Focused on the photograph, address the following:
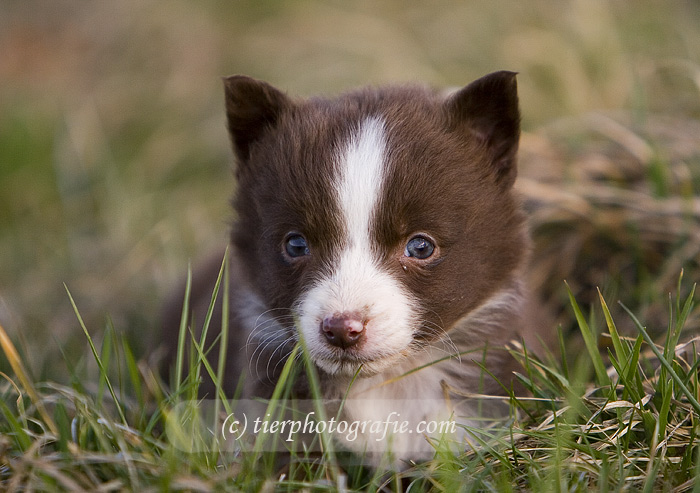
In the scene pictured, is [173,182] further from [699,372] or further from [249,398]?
[699,372]

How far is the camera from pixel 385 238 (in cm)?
287

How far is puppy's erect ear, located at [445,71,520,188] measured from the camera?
309cm

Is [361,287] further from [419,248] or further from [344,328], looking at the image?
[419,248]

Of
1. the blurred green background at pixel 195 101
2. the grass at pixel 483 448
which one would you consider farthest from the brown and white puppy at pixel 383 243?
the blurred green background at pixel 195 101

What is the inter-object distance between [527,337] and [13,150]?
17.6 feet

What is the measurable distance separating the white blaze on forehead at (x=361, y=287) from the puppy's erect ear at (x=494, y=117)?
412 mm

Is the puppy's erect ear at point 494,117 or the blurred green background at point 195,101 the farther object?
the blurred green background at point 195,101

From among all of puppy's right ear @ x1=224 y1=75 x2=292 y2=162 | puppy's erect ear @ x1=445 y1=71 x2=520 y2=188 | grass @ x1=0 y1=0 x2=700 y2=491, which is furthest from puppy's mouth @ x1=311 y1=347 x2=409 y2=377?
puppy's right ear @ x1=224 y1=75 x2=292 y2=162

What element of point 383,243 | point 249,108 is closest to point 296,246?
point 383,243

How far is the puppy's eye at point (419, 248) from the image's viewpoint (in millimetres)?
2936

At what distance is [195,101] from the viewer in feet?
26.7

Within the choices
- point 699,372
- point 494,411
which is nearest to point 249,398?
point 494,411

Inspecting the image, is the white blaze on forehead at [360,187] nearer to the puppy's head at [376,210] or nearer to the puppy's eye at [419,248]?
the puppy's head at [376,210]

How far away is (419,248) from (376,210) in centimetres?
25
